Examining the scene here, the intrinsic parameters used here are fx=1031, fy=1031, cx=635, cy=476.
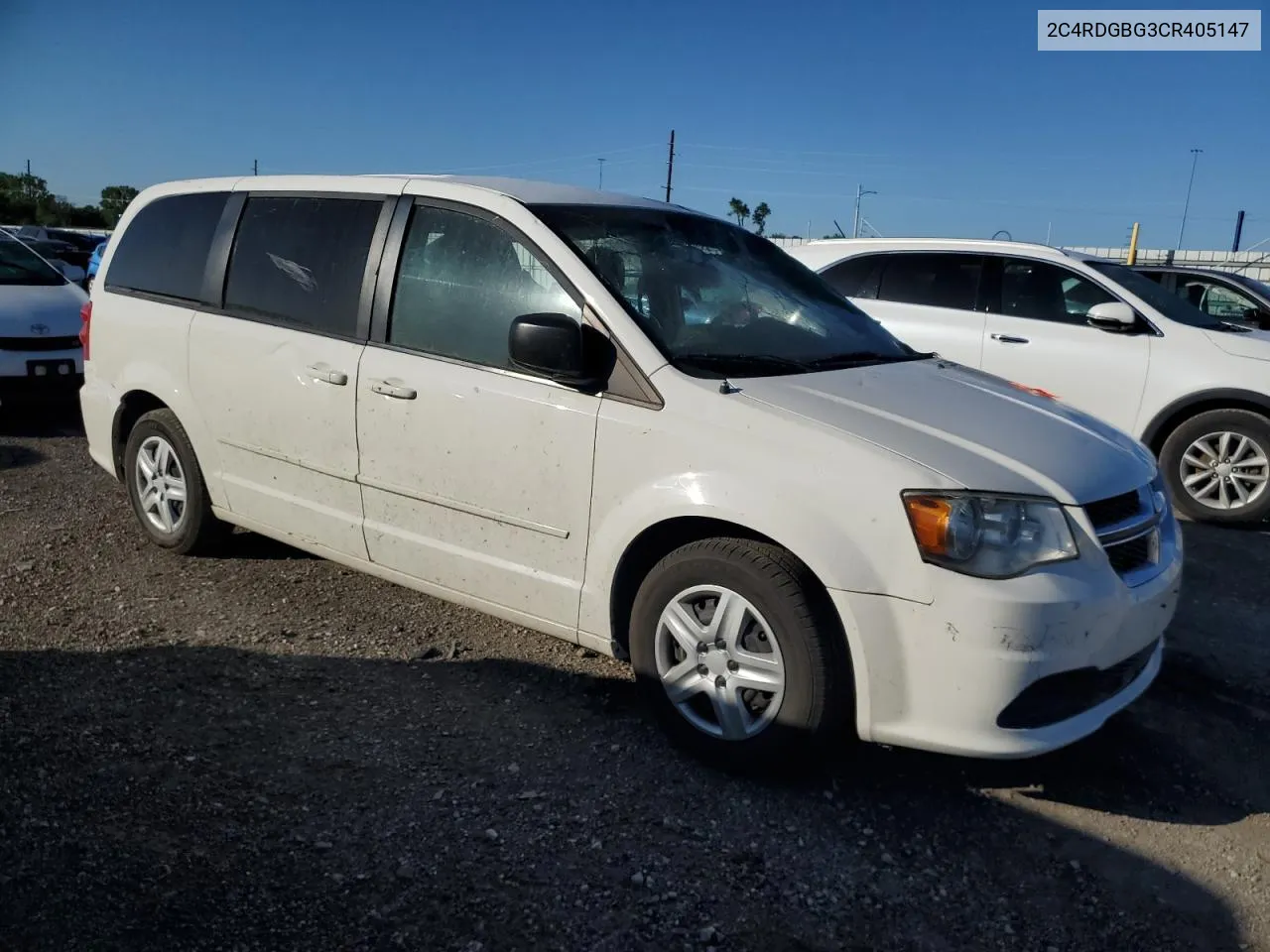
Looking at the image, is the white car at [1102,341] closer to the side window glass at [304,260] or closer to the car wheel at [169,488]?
the side window glass at [304,260]

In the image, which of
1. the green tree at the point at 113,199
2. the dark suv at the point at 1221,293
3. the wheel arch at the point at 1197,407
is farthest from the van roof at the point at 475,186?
the green tree at the point at 113,199

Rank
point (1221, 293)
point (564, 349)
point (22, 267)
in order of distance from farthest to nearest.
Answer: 1. point (22, 267)
2. point (1221, 293)
3. point (564, 349)

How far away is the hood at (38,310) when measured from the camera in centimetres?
830

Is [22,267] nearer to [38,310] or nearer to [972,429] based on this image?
[38,310]

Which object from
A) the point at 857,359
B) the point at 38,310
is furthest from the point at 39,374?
the point at 857,359

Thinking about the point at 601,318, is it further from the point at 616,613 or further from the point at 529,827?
the point at 529,827

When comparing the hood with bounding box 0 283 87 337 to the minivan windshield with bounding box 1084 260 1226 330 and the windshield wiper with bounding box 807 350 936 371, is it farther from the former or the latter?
the minivan windshield with bounding box 1084 260 1226 330

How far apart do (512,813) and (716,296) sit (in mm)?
2019

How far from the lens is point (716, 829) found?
3.03 metres

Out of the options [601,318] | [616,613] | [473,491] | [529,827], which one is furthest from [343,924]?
[601,318]

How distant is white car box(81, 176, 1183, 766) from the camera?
115 inches

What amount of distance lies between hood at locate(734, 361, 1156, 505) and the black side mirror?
19.6 inches

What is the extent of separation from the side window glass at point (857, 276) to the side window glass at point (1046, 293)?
37.7 inches

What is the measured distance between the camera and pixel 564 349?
336cm
